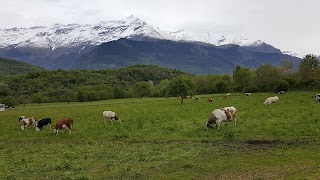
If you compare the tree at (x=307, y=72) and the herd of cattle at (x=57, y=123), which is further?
the tree at (x=307, y=72)

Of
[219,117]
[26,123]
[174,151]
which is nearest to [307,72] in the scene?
[219,117]

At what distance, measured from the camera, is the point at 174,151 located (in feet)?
74.5

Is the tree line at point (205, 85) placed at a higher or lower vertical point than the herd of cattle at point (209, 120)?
higher

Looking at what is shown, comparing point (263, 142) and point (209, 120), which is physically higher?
point (209, 120)

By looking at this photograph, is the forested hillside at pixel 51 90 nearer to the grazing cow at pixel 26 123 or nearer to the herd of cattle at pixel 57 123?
the grazing cow at pixel 26 123

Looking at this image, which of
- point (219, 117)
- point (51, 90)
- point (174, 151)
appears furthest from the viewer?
point (51, 90)

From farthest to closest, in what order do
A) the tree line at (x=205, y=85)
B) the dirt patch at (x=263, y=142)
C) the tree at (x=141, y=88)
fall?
the tree at (x=141, y=88) → the tree line at (x=205, y=85) → the dirt patch at (x=263, y=142)

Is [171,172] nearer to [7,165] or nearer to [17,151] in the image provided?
[7,165]

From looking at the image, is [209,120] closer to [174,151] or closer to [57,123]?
[174,151]

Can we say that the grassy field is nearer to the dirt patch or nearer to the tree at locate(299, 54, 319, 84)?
the dirt patch

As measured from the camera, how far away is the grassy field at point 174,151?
1753cm

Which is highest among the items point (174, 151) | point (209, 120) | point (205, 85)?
point (205, 85)

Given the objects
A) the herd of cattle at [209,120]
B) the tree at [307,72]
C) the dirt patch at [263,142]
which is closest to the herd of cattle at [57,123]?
the herd of cattle at [209,120]

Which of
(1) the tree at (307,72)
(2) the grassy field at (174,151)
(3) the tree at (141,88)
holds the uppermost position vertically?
(1) the tree at (307,72)
